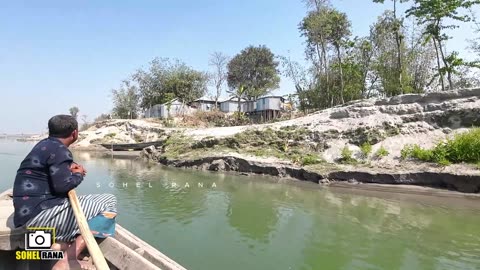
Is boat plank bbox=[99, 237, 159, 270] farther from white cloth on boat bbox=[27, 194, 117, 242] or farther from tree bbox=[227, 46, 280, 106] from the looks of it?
tree bbox=[227, 46, 280, 106]

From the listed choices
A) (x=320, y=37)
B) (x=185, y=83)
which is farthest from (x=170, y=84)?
(x=320, y=37)

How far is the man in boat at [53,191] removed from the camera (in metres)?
3.42

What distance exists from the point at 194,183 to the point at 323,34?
20.0 metres

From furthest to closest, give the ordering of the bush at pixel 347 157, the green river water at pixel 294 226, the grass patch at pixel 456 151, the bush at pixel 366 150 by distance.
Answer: the bush at pixel 366 150, the bush at pixel 347 157, the grass patch at pixel 456 151, the green river water at pixel 294 226

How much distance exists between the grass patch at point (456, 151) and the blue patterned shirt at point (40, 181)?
1518cm

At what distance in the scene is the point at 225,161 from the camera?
67.2ft

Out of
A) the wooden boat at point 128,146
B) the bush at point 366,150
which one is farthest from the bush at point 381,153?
the wooden boat at point 128,146

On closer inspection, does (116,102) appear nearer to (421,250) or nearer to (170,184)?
(170,184)

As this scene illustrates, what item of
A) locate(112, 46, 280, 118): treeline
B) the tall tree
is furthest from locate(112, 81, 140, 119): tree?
the tall tree

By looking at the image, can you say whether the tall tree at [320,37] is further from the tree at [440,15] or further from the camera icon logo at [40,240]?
the camera icon logo at [40,240]

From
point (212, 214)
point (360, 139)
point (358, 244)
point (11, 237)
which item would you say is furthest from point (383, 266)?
point (360, 139)

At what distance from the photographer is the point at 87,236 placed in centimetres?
324

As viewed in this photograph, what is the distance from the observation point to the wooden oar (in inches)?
116

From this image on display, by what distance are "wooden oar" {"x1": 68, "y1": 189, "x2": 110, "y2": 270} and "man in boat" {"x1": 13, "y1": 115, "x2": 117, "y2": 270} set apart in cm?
12
